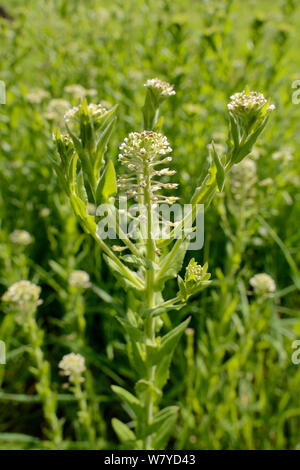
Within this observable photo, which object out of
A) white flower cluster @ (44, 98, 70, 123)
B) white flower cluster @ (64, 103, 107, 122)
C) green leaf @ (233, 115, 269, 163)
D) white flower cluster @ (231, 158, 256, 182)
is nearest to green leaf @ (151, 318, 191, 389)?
green leaf @ (233, 115, 269, 163)

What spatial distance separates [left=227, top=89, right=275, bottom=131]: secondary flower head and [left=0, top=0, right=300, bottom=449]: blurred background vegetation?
898 mm

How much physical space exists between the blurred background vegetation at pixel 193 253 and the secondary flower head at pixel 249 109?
2.95 feet

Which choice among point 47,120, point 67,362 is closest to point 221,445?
point 67,362

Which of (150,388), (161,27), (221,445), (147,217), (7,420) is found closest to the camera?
(147,217)

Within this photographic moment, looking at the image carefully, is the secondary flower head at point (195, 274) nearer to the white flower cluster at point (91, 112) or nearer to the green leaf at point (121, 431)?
the white flower cluster at point (91, 112)

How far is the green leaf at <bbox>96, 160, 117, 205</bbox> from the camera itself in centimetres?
87

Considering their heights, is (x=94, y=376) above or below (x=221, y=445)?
above

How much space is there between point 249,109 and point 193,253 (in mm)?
1063

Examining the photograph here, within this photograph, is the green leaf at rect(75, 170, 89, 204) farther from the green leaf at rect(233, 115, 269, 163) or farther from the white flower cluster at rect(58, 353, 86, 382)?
the white flower cluster at rect(58, 353, 86, 382)

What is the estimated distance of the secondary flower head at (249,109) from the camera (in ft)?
2.76

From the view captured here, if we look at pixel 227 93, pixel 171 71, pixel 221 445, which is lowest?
pixel 221 445

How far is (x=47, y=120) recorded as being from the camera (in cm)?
211
